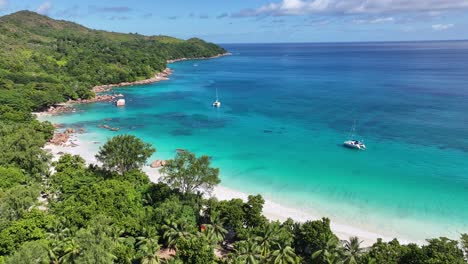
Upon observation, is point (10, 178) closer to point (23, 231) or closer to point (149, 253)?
point (23, 231)

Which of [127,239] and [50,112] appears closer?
[127,239]

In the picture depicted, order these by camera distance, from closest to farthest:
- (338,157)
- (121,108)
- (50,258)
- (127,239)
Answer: (50,258), (127,239), (338,157), (121,108)

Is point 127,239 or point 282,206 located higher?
point 127,239

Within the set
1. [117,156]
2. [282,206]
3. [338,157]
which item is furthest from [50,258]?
[338,157]

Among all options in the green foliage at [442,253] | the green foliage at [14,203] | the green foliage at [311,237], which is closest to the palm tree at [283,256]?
the green foliage at [311,237]

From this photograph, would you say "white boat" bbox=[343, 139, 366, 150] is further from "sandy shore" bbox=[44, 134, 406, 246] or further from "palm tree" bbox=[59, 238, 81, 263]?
"palm tree" bbox=[59, 238, 81, 263]

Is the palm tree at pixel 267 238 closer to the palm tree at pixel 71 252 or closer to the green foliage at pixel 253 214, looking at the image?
the green foliage at pixel 253 214

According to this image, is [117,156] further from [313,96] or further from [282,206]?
[313,96]

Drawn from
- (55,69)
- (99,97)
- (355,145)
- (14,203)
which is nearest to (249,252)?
(14,203)
